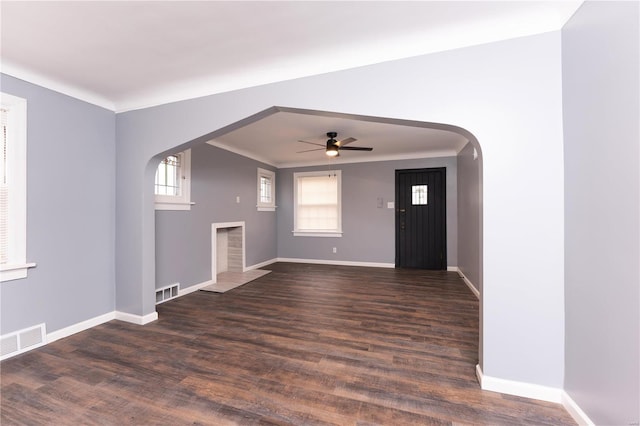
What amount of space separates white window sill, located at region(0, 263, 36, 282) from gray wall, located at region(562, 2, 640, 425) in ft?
13.5

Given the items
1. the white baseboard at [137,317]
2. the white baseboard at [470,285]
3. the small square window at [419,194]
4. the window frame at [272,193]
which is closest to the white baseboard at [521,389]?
the white baseboard at [470,285]

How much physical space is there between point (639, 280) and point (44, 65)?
4.19 m

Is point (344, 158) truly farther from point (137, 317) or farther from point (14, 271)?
point (14, 271)

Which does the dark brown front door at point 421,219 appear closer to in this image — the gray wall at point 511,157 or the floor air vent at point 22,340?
the gray wall at point 511,157

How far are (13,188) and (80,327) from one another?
57.9 inches

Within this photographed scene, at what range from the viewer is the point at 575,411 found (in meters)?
1.54

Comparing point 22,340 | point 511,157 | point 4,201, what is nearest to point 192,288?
point 22,340

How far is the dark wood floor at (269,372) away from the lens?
5.24ft

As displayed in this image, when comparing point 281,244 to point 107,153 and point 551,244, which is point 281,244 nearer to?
point 107,153

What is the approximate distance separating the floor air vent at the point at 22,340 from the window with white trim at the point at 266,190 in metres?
3.89

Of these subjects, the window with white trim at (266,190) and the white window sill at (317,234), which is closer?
the window with white trim at (266,190)

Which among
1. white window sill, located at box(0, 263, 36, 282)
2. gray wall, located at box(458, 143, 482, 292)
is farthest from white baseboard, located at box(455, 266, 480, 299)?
white window sill, located at box(0, 263, 36, 282)

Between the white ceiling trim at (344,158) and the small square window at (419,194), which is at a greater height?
the white ceiling trim at (344,158)

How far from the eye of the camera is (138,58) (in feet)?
7.20
